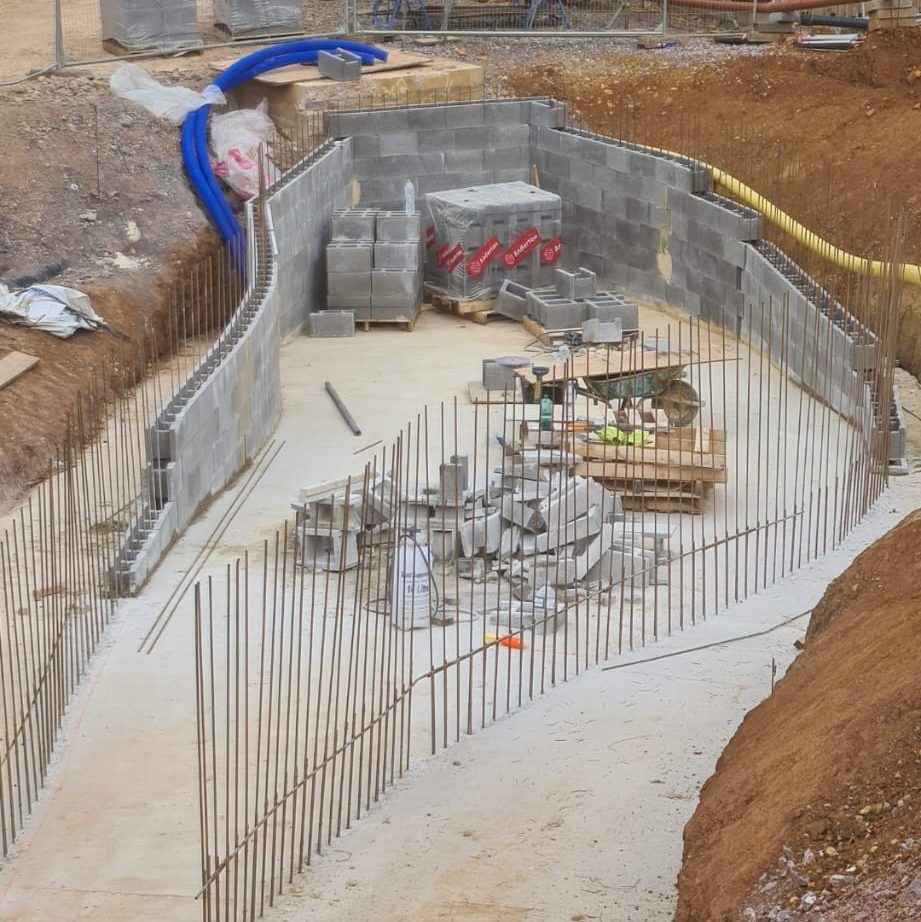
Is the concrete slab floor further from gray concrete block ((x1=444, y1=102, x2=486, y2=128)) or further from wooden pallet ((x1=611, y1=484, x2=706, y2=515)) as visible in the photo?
gray concrete block ((x1=444, y1=102, x2=486, y2=128))

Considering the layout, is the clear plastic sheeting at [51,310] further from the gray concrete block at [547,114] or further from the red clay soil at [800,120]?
the red clay soil at [800,120]

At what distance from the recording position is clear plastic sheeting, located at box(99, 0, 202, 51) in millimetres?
24719

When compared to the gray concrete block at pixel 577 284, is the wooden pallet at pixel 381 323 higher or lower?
lower

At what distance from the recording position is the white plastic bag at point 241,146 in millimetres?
21797

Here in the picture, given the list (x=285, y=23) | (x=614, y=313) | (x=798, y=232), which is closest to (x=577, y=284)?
(x=614, y=313)

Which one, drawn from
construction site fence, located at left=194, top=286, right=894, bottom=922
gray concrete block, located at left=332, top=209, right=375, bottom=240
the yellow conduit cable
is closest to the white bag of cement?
gray concrete block, located at left=332, top=209, right=375, bottom=240

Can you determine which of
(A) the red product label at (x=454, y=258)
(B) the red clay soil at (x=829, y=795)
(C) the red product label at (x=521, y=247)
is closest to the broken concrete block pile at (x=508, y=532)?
(B) the red clay soil at (x=829, y=795)

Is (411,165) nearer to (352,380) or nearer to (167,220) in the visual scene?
(167,220)

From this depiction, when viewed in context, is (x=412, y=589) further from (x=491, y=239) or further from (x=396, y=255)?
(x=491, y=239)

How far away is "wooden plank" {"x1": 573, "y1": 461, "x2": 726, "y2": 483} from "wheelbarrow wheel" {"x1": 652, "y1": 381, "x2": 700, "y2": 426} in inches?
72.4

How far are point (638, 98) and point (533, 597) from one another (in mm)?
14671

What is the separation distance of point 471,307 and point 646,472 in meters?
7.04

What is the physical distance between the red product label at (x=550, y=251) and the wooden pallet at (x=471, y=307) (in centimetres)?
79

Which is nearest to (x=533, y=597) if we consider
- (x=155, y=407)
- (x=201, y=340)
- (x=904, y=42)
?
(x=155, y=407)
